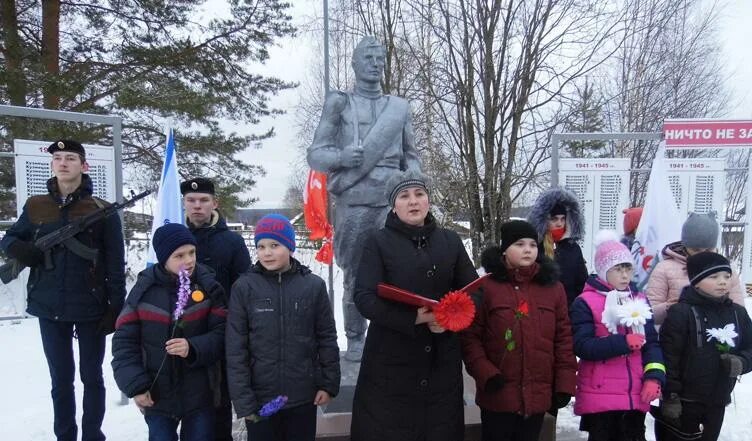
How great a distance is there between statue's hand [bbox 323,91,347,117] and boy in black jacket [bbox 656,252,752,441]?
2.20m

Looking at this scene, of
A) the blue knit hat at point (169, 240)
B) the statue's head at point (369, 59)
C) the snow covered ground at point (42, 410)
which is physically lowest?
the snow covered ground at point (42, 410)

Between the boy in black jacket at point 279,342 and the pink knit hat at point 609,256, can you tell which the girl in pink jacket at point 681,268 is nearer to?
the pink knit hat at point 609,256

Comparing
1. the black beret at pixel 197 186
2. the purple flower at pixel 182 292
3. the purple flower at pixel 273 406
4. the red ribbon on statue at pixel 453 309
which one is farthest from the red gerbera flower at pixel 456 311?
the black beret at pixel 197 186

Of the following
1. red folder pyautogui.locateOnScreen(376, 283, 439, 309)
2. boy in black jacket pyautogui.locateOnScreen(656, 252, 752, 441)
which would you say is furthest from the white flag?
red folder pyautogui.locateOnScreen(376, 283, 439, 309)

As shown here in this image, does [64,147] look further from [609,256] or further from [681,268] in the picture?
[681,268]

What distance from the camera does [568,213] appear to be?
3.21m

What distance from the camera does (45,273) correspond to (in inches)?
114

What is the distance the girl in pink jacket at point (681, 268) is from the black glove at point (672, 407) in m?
0.50

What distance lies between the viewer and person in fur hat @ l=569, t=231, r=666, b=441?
2.47 metres

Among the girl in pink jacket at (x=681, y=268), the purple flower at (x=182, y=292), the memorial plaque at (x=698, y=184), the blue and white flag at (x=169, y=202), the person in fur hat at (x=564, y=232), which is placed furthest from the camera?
the memorial plaque at (x=698, y=184)

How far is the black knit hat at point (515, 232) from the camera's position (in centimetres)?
248

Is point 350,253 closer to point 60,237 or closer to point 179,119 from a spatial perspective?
→ point 60,237

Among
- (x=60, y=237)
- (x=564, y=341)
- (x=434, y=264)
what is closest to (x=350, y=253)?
(x=434, y=264)

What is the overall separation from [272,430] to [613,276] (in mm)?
1864
